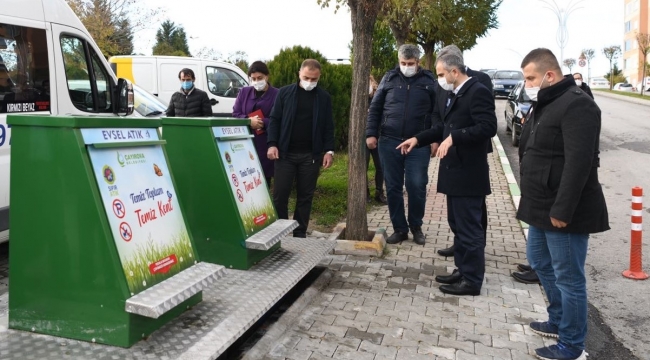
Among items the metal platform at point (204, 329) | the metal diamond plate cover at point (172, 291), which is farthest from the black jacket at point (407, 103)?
the metal diamond plate cover at point (172, 291)

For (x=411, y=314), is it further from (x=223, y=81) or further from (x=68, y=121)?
(x=223, y=81)

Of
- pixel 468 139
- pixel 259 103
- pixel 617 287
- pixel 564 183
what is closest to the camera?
Answer: pixel 564 183

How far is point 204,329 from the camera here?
3486 millimetres

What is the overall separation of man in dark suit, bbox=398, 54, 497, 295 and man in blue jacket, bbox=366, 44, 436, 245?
46.3 inches

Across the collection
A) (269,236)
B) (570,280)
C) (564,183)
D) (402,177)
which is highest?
(564,183)

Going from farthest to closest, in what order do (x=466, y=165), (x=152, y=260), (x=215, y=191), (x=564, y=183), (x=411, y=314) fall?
(x=466, y=165) → (x=215, y=191) → (x=411, y=314) → (x=564, y=183) → (x=152, y=260)

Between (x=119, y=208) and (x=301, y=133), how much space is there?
2862 mm

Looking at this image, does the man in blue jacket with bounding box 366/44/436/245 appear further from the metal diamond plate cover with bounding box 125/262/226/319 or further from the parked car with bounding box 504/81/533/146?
the parked car with bounding box 504/81/533/146

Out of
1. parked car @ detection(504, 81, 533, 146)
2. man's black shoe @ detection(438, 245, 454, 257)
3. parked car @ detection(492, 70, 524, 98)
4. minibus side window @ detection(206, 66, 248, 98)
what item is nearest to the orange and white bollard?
man's black shoe @ detection(438, 245, 454, 257)

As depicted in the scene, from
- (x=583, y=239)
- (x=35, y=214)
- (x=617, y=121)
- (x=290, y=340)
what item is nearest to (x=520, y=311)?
→ (x=583, y=239)

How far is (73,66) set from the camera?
6.33m

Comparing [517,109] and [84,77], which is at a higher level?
[84,77]

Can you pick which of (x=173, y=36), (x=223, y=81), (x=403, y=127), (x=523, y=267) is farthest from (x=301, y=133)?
(x=173, y=36)

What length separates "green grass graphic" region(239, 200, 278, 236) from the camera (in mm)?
4746
